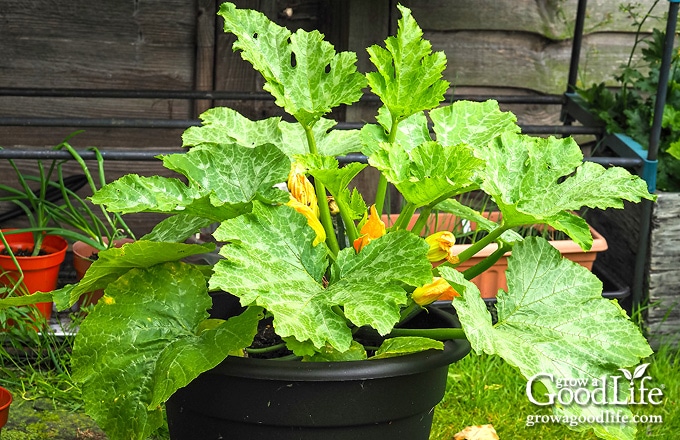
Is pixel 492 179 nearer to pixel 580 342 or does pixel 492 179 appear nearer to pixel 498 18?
pixel 580 342

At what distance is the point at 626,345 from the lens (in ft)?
3.63

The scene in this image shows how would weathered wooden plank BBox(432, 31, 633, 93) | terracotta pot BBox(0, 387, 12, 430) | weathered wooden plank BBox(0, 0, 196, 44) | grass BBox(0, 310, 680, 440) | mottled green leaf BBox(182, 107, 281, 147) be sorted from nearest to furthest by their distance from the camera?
mottled green leaf BBox(182, 107, 281, 147), terracotta pot BBox(0, 387, 12, 430), grass BBox(0, 310, 680, 440), weathered wooden plank BBox(0, 0, 196, 44), weathered wooden plank BBox(432, 31, 633, 93)

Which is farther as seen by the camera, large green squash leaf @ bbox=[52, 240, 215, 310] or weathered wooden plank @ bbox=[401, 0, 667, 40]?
weathered wooden plank @ bbox=[401, 0, 667, 40]

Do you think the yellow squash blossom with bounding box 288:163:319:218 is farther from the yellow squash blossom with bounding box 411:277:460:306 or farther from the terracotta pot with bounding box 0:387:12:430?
the terracotta pot with bounding box 0:387:12:430

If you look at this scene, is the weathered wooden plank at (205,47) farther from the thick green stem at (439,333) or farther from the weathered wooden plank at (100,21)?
the thick green stem at (439,333)

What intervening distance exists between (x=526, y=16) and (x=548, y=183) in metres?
1.77

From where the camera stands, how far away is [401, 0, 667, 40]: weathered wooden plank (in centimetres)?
276

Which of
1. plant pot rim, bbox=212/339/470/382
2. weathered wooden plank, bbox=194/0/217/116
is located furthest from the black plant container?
weathered wooden plank, bbox=194/0/217/116

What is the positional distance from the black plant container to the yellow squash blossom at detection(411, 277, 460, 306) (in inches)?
2.5

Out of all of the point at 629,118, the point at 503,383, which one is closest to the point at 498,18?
the point at 629,118

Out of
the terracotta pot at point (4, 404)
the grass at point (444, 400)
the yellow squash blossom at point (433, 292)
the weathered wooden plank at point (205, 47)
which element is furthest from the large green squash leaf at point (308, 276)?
the weathered wooden plank at point (205, 47)

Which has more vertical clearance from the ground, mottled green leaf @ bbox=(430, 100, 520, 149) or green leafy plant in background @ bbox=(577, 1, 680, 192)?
mottled green leaf @ bbox=(430, 100, 520, 149)

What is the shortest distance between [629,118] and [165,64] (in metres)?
1.32

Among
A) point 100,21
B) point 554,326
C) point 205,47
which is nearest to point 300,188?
point 554,326
